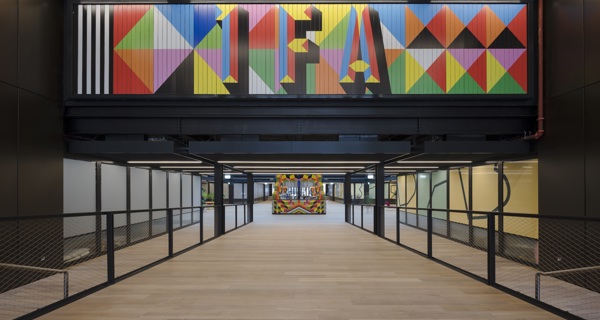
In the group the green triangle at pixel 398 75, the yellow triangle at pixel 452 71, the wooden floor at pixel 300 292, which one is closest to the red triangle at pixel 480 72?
the yellow triangle at pixel 452 71

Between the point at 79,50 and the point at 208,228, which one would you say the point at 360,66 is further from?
the point at 208,228

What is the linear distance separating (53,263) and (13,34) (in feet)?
12.5

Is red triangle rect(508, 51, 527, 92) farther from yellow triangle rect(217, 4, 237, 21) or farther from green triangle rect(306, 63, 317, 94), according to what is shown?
yellow triangle rect(217, 4, 237, 21)

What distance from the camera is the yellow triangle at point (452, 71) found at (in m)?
7.29

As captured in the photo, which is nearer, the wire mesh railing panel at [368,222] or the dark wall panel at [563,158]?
the dark wall panel at [563,158]

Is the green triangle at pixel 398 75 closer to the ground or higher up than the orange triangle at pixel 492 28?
closer to the ground

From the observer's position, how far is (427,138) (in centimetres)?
805

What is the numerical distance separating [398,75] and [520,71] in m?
2.30

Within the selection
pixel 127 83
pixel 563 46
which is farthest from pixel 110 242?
pixel 563 46

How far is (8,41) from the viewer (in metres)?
5.65

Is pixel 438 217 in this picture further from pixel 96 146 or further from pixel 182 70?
pixel 96 146

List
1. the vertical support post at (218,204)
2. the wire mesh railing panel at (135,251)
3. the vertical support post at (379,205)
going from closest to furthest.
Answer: the wire mesh railing panel at (135,251) < the vertical support post at (379,205) < the vertical support post at (218,204)

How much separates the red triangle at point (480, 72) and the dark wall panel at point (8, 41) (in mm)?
7744

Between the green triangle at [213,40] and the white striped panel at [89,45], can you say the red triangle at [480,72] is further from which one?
the white striped panel at [89,45]
